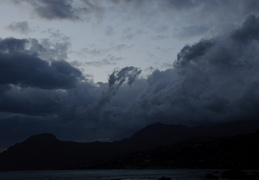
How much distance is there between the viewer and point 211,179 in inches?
6363

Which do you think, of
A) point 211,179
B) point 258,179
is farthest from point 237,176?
point 258,179

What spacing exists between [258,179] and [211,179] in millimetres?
40631

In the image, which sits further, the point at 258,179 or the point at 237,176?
the point at 237,176

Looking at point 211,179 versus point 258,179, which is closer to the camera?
point 258,179

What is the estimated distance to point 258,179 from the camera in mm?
122938

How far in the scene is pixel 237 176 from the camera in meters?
163

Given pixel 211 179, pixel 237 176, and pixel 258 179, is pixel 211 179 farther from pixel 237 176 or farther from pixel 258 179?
pixel 258 179

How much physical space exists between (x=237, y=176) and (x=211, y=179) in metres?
12.7

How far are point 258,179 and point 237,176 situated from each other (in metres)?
41.7
